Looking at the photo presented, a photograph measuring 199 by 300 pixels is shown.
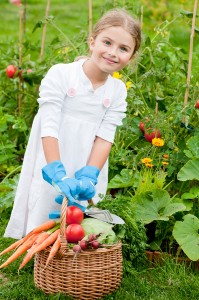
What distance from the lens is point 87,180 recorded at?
133 inches

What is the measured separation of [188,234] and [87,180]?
25.9 inches

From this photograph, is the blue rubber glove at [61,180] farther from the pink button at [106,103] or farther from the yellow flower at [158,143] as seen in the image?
the yellow flower at [158,143]

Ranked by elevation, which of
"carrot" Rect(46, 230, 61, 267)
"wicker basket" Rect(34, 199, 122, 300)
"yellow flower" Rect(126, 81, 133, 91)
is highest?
"yellow flower" Rect(126, 81, 133, 91)

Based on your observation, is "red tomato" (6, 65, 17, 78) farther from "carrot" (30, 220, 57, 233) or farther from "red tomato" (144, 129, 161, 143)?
"carrot" (30, 220, 57, 233)

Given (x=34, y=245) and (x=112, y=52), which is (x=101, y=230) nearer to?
(x=34, y=245)

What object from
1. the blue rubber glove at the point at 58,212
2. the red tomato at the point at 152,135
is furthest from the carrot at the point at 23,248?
the red tomato at the point at 152,135

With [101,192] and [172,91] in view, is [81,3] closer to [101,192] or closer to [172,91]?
[172,91]

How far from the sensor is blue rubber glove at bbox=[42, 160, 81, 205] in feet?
10.5

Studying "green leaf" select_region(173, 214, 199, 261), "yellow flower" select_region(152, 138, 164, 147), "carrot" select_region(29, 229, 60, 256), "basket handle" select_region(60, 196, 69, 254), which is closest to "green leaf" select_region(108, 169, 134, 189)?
"yellow flower" select_region(152, 138, 164, 147)

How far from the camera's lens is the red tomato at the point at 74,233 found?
→ 128 inches

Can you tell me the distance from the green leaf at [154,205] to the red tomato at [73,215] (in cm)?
56

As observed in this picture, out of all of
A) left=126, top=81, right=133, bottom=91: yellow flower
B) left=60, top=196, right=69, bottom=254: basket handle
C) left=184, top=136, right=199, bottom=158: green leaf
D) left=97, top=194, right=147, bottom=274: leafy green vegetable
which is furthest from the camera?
left=126, top=81, right=133, bottom=91: yellow flower

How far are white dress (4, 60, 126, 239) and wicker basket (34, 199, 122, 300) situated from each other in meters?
0.37

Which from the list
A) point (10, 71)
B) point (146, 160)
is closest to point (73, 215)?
point (146, 160)
